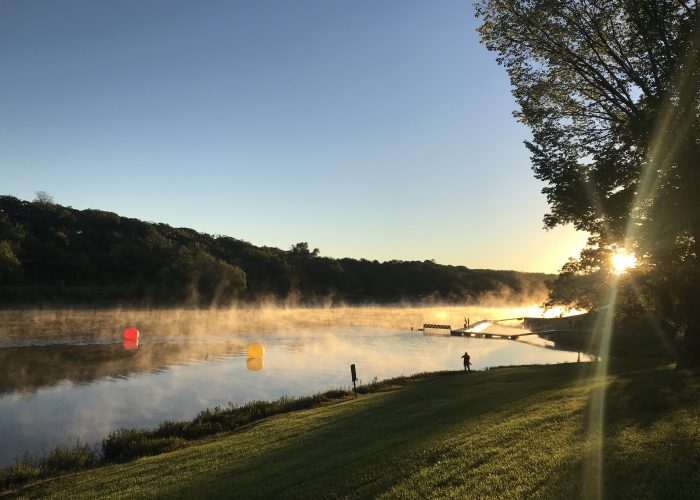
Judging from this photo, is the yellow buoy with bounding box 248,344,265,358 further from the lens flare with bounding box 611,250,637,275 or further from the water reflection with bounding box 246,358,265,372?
the lens flare with bounding box 611,250,637,275

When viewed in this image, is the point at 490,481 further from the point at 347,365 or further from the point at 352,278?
the point at 352,278

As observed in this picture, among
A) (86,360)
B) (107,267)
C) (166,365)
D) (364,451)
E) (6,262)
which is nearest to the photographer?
(364,451)

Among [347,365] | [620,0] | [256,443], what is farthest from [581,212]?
[347,365]

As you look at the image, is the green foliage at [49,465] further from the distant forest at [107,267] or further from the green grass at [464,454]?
the distant forest at [107,267]

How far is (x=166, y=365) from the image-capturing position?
4119 cm

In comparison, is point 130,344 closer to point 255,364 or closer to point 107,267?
point 255,364

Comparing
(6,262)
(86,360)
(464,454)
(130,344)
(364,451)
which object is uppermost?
(6,262)

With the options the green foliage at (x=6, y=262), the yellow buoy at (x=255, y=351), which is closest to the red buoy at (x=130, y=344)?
the yellow buoy at (x=255, y=351)

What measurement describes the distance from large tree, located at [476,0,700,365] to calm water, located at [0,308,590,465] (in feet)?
66.7

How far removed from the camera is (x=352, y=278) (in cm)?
18538

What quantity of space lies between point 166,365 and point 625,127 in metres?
37.5

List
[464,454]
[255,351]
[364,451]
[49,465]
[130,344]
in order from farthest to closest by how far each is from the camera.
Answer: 1. [130,344]
2. [255,351]
3. [49,465]
4. [364,451]
5. [464,454]

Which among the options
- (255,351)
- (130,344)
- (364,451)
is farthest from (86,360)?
(364,451)

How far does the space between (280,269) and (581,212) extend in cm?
14497
